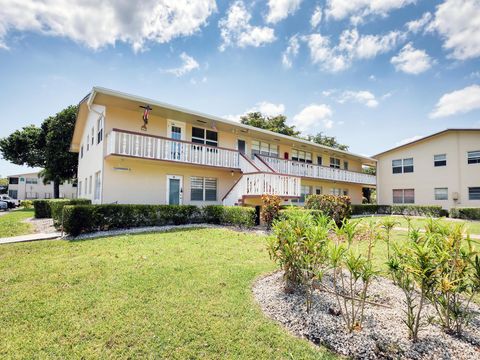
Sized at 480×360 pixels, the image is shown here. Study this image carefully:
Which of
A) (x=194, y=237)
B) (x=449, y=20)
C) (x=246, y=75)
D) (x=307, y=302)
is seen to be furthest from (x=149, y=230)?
(x=449, y=20)

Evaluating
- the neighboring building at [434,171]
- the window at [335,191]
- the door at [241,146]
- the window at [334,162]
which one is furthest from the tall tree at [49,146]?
the neighboring building at [434,171]

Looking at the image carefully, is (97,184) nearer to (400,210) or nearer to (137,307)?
(137,307)

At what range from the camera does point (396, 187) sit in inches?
1030

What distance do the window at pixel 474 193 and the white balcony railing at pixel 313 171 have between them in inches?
305

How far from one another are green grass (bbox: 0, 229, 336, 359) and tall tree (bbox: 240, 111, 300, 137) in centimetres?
3072

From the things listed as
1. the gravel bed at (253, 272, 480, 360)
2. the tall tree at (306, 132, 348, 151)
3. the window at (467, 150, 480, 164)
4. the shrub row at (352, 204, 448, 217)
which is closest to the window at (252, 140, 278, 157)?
the shrub row at (352, 204, 448, 217)

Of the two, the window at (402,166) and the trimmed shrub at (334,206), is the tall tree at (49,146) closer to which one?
the trimmed shrub at (334,206)

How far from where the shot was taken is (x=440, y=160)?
23.3m

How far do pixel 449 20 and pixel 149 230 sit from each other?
14390 mm

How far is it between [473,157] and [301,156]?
47.8ft

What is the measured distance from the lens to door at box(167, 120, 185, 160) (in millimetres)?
13484

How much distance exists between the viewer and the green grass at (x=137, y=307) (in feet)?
9.78

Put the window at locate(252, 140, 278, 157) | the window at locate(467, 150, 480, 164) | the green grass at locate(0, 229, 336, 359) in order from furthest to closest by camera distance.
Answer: the window at locate(467, 150, 480, 164) < the window at locate(252, 140, 278, 157) < the green grass at locate(0, 229, 336, 359)

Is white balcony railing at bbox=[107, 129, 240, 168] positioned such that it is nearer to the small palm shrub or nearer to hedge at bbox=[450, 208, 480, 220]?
the small palm shrub
